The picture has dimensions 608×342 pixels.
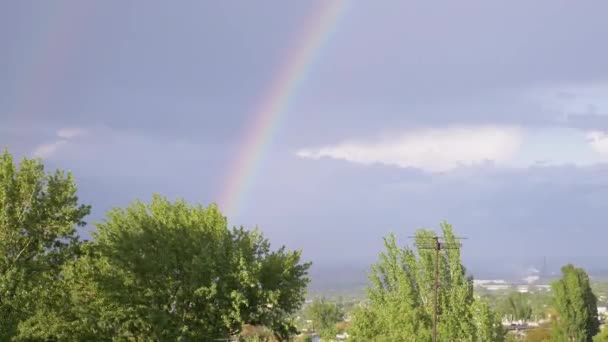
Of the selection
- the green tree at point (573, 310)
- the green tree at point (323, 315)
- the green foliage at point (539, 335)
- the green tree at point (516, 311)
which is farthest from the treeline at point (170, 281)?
the green tree at point (516, 311)

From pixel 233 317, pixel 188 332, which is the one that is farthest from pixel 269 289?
pixel 188 332

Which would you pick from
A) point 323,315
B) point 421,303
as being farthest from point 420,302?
point 323,315

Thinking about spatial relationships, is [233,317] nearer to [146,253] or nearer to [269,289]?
[269,289]

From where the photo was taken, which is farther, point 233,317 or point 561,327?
point 561,327

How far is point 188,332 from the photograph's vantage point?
3225cm

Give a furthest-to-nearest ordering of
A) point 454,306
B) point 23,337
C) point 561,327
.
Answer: point 561,327, point 454,306, point 23,337

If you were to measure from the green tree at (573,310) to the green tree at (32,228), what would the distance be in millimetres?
51656

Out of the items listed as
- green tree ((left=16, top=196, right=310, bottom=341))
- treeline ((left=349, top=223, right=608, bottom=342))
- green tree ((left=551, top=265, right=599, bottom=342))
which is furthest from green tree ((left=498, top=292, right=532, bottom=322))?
green tree ((left=16, top=196, right=310, bottom=341))

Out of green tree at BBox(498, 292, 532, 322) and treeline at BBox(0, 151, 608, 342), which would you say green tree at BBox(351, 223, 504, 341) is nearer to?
treeline at BBox(0, 151, 608, 342)

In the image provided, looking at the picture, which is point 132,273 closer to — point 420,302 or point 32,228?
point 32,228

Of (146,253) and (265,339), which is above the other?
(146,253)

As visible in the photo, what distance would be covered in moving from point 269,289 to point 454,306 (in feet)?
36.6

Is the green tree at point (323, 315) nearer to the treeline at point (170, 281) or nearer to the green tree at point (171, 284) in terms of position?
the treeline at point (170, 281)

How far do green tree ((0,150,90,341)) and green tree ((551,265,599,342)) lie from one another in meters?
51.7
